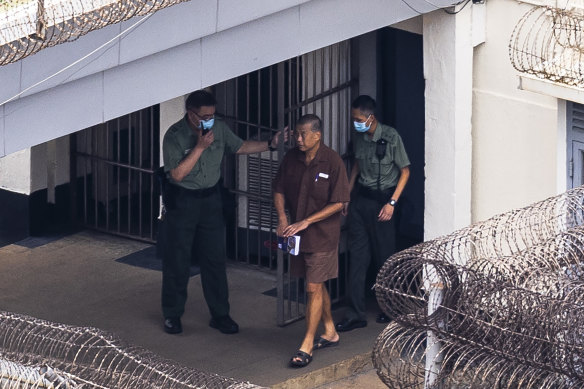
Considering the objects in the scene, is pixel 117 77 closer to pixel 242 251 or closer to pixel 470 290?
pixel 470 290

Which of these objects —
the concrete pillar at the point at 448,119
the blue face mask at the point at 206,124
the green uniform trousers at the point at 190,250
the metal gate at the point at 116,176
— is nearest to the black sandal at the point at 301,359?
the green uniform trousers at the point at 190,250

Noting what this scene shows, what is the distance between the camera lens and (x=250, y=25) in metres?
9.41

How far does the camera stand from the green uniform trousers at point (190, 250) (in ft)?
35.7

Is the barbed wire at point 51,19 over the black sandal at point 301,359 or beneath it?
over

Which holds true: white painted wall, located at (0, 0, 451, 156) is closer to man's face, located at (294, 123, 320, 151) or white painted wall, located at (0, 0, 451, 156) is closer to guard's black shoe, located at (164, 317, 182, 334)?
man's face, located at (294, 123, 320, 151)

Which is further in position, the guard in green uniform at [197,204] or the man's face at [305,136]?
the guard in green uniform at [197,204]

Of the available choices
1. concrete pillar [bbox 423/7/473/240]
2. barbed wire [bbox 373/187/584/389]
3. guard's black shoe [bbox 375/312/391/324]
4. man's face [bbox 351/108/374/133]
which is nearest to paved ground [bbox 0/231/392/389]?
guard's black shoe [bbox 375/312/391/324]

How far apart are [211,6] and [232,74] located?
20.0 inches

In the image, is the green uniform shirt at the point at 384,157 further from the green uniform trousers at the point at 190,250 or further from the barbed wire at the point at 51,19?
the barbed wire at the point at 51,19

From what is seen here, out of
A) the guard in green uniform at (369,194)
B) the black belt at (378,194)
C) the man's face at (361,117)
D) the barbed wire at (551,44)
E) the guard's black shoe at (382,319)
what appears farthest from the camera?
the guard's black shoe at (382,319)

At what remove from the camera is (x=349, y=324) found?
440 inches

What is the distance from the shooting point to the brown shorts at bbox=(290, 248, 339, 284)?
1053 cm

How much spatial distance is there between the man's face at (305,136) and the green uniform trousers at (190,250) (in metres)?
0.86

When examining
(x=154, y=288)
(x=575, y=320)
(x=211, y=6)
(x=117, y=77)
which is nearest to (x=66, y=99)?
(x=117, y=77)
